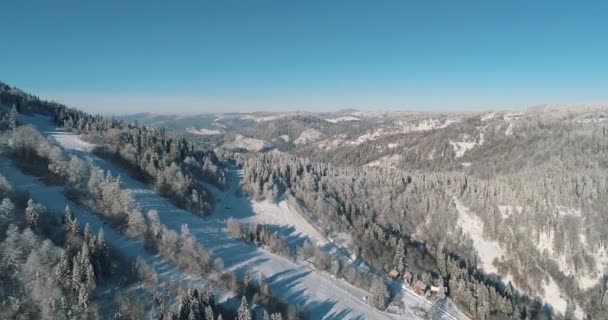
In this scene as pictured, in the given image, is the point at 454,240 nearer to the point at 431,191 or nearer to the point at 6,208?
the point at 431,191

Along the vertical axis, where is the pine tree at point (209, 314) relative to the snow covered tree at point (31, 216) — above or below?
below

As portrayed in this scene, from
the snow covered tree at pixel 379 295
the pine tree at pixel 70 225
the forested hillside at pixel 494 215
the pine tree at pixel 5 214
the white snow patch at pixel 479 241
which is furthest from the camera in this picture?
the white snow patch at pixel 479 241

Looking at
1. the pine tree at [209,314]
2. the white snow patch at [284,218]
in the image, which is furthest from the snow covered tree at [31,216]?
the white snow patch at [284,218]

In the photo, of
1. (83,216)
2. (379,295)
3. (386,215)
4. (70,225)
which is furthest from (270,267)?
(386,215)

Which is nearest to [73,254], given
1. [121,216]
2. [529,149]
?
[121,216]

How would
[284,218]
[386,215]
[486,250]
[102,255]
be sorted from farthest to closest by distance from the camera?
[386,215] → [486,250] → [284,218] → [102,255]

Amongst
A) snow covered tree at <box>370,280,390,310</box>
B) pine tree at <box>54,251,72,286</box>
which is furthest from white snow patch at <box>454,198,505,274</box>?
pine tree at <box>54,251,72,286</box>

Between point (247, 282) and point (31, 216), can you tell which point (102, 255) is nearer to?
point (31, 216)

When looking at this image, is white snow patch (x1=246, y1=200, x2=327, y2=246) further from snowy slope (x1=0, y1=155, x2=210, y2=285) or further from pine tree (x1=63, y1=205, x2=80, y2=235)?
pine tree (x1=63, y1=205, x2=80, y2=235)

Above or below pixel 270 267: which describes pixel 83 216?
above

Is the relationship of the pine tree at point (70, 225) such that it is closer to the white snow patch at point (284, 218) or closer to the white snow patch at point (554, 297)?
the white snow patch at point (284, 218)
